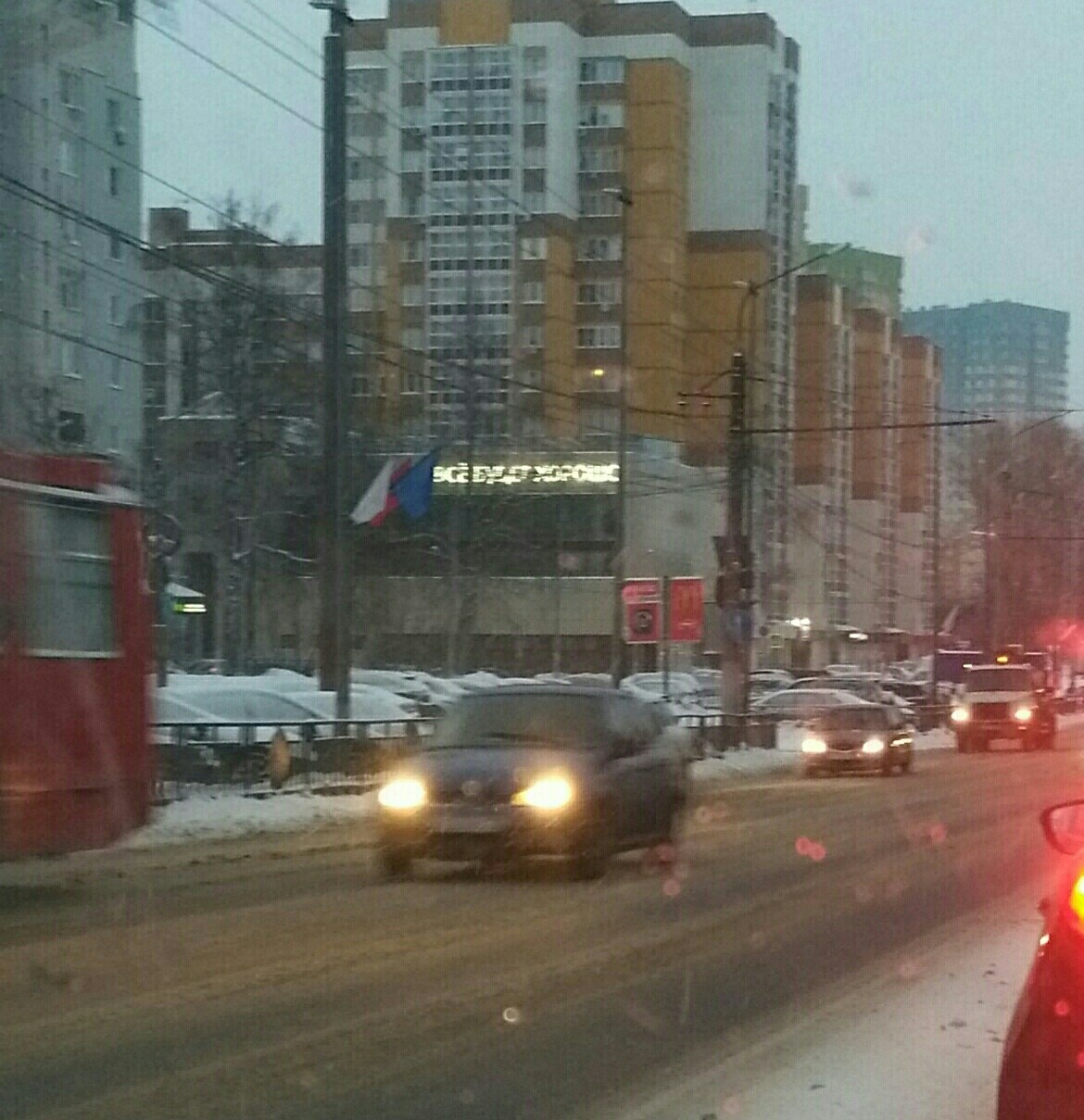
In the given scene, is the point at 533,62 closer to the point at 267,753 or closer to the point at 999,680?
the point at 999,680

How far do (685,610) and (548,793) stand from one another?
2378 centimetres

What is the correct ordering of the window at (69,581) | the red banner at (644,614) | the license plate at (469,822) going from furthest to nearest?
the red banner at (644,614) < the license plate at (469,822) < the window at (69,581)

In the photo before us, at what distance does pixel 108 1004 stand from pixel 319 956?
197 centimetres

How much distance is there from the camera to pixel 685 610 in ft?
130

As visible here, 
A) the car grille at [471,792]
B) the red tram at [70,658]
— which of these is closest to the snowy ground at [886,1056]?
the car grille at [471,792]

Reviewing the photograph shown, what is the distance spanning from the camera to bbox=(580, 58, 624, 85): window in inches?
3839

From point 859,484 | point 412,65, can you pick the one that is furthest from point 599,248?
point 859,484

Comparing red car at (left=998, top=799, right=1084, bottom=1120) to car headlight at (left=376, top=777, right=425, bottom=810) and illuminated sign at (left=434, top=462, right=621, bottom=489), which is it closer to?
car headlight at (left=376, top=777, right=425, bottom=810)

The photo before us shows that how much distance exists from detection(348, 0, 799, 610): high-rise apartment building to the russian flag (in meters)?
58.9

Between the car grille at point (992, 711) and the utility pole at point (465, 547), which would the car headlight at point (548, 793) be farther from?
the utility pole at point (465, 547)

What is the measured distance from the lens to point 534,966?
11.4 metres

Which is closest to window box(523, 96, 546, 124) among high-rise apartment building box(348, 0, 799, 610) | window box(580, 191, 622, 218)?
high-rise apartment building box(348, 0, 799, 610)

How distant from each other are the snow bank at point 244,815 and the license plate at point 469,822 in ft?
14.2

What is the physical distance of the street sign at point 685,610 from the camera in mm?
39531
